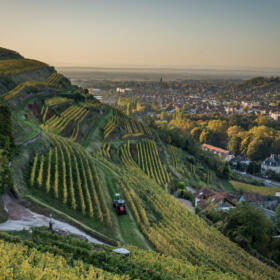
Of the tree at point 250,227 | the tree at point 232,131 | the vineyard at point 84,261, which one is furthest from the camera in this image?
the tree at point 232,131

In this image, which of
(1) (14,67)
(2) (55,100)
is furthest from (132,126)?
(1) (14,67)

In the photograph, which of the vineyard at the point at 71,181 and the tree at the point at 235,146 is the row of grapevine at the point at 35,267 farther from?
the tree at the point at 235,146

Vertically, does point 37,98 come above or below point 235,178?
above

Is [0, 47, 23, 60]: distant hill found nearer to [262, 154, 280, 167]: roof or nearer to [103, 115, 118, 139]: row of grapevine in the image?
[103, 115, 118, 139]: row of grapevine

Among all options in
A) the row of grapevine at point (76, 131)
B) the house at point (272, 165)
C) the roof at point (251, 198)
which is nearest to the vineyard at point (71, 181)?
the row of grapevine at point (76, 131)

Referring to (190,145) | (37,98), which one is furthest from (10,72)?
(190,145)

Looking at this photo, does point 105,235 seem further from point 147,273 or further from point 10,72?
point 10,72
